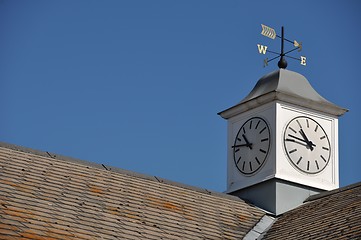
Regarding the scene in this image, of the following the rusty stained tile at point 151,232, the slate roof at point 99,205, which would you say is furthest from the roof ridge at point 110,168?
the rusty stained tile at point 151,232

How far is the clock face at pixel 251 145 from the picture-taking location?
880 inches

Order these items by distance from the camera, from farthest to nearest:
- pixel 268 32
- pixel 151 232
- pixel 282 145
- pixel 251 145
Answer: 1. pixel 268 32
2. pixel 251 145
3. pixel 282 145
4. pixel 151 232

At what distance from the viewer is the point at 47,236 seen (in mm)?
16281

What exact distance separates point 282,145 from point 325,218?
3.23 m

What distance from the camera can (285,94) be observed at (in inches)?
881

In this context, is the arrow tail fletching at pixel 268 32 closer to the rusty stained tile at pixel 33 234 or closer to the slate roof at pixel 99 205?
the slate roof at pixel 99 205

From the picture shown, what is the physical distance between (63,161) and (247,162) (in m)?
4.32

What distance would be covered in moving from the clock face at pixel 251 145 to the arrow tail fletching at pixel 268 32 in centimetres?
190

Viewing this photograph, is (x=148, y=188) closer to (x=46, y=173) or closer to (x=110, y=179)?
(x=110, y=179)

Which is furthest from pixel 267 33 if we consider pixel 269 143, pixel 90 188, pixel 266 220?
pixel 90 188

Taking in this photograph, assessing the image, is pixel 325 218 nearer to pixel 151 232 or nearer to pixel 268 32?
pixel 151 232

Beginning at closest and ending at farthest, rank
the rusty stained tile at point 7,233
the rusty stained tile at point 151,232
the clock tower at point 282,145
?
the rusty stained tile at point 7,233, the rusty stained tile at point 151,232, the clock tower at point 282,145

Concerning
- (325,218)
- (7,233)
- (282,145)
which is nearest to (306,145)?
(282,145)

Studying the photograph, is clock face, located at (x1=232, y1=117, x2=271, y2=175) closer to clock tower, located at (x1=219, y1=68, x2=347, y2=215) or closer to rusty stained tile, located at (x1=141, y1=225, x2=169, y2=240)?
clock tower, located at (x1=219, y1=68, x2=347, y2=215)
